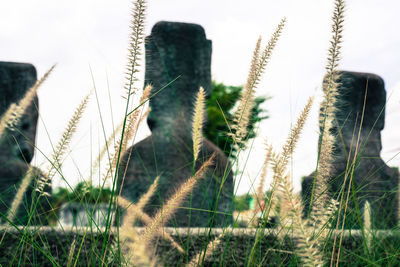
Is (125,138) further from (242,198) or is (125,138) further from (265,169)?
(242,198)

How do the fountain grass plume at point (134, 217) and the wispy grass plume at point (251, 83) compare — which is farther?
the wispy grass plume at point (251, 83)

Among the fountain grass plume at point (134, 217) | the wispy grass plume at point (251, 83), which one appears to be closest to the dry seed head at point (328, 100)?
the wispy grass plume at point (251, 83)

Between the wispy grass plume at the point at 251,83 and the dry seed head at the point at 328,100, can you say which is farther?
the wispy grass plume at the point at 251,83

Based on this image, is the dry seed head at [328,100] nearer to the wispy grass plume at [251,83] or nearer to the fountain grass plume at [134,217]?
the wispy grass plume at [251,83]

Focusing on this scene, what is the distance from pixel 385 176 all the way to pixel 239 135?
3.09 metres

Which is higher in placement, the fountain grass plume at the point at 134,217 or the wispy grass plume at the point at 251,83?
the wispy grass plume at the point at 251,83

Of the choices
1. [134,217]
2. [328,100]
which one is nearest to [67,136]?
[134,217]

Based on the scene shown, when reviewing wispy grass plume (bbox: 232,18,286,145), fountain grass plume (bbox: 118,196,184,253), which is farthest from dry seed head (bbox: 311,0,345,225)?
fountain grass plume (bbox: 118,196,184,253)

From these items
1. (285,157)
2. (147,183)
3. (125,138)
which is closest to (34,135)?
(147,183)

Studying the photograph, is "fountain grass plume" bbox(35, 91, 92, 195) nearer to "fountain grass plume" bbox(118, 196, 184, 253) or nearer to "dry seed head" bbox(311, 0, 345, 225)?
"fountain grass plume" bbox(118, 196, 184, 253)

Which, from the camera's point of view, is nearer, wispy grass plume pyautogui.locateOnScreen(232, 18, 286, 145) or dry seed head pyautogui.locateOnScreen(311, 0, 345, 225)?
dry seed head pyautogui.locateOnScreen(311, 0, 345, 225)

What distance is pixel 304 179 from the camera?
3.49 m

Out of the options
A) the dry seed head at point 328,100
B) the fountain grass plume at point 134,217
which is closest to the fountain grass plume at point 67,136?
the fountain grass plume at point 134,217

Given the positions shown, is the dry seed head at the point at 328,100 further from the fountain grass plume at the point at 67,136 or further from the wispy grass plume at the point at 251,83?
the fountain grass plume at the point at 67,136
